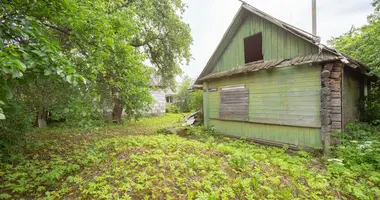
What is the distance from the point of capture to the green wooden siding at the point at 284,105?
548 cm

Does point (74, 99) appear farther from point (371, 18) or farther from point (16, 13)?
point (371, 18)

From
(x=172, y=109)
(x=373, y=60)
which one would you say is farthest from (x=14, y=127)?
(x=172, y=109)

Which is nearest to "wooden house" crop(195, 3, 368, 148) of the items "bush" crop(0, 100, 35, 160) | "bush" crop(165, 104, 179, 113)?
"bush" crop(0, 100, 35, 160)

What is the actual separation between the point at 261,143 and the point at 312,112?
7.25 ft

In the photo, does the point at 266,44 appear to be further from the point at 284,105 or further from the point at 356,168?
the point at 356,168

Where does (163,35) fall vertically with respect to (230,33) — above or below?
above

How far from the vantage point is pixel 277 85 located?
20.9 ft

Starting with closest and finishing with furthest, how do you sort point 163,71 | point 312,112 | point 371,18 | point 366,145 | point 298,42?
1. point 366,145
2. point 312,112
3. point 298,42
4. point 371,18
5. point 163,71

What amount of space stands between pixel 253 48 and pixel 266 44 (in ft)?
2.45

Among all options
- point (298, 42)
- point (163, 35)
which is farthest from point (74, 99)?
point (163, 35)

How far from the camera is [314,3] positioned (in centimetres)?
616

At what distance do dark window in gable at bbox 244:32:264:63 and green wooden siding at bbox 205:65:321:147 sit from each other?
85 centimetres

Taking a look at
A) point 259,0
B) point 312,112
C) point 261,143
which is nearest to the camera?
point 312,112

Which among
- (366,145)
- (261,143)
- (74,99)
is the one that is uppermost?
(74,99)
